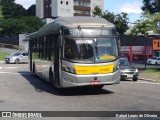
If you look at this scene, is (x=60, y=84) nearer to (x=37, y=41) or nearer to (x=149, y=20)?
(x=37, y=41)

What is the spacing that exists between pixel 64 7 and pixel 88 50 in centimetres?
9814

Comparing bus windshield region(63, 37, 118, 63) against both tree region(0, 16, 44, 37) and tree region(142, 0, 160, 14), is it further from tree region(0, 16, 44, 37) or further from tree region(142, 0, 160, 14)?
tree region(0, 16, 44, 37)

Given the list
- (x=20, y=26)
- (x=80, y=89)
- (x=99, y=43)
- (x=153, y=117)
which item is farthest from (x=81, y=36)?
(x=20, y=26)

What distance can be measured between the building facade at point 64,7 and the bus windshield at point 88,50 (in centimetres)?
9558

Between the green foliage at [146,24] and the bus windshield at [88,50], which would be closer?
the bus windshield at [88,50]

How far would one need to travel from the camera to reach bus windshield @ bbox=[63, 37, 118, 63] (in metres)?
14.9

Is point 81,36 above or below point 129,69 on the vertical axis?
above

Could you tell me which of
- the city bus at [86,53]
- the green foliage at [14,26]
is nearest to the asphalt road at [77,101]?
the city bus at [86,53]

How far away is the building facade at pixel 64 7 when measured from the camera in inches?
4380

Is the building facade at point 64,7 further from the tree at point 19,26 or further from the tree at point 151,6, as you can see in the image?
the tree at point 151,6

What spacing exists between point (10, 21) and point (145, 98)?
96.2 metres

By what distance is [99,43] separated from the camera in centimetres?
1523

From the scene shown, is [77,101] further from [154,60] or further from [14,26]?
[14,26]

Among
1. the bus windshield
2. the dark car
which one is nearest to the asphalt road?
the bus windshield
